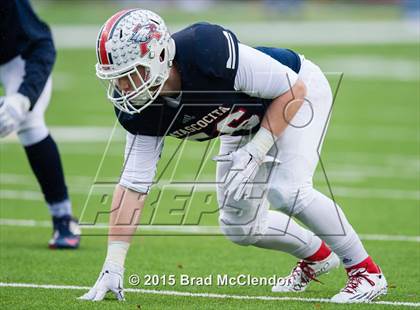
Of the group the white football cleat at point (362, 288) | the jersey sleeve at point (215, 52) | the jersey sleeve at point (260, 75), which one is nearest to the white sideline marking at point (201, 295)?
the white football cleat at point (362, 288)

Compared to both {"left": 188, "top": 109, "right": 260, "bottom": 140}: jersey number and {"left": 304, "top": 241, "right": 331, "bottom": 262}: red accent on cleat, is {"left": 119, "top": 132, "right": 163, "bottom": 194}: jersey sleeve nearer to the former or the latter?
{"left": 188, "top": 109, "right": 260, "bottom": 140}: jersey number

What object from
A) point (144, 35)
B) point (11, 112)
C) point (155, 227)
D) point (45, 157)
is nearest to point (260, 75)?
point (144, 35)

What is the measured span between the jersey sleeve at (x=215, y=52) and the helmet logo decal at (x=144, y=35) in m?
0.21

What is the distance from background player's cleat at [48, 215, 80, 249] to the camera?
6887 mm

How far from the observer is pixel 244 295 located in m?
5.36

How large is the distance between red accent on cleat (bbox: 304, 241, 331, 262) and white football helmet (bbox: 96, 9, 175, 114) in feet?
4.51

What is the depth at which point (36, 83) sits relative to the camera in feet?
20.9

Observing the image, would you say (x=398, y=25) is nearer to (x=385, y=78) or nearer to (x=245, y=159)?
(x=385, y=78)

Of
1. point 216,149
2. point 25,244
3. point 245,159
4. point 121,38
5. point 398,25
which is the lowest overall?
point 398,25

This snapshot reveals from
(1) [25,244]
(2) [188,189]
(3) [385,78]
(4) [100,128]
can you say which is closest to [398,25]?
(3) [385,78]

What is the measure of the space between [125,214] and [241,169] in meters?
0.64

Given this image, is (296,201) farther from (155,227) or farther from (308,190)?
(155,227)

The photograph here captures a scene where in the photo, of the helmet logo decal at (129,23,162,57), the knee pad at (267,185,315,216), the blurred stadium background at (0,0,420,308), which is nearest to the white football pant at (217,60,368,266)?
the knee pad at (267,185,315,216)

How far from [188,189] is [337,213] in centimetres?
435
